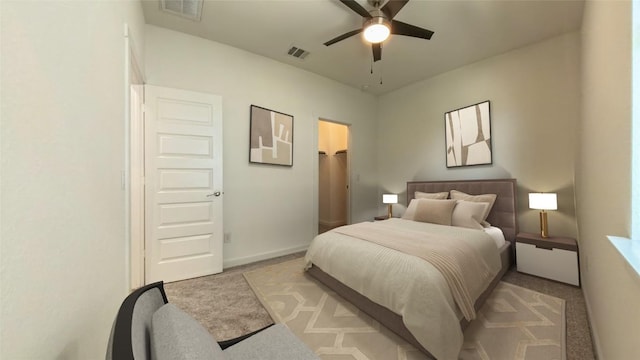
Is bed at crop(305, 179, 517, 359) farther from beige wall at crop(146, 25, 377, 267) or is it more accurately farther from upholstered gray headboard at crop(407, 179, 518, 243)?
beige wall at crop(146, 25, 377, 267)

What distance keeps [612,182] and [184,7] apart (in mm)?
3537

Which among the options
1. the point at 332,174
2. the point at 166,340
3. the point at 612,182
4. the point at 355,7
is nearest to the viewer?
the point at 166,340

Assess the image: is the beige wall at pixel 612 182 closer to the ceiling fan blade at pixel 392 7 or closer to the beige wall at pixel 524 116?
the ceiling fan blade at pixel 392 7

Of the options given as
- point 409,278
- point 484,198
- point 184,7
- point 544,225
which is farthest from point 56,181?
point 544,225

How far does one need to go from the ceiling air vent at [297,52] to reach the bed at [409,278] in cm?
247

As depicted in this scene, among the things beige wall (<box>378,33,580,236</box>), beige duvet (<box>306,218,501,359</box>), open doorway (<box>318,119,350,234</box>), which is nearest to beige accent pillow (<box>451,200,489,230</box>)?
beige duvet (<box>306,218,501,359</box>)

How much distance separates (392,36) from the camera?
9.18 feet

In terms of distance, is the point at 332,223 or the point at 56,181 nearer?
the point at 56,181

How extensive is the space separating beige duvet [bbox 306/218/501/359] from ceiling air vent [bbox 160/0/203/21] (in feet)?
8.90

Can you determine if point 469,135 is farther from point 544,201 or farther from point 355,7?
point 355,7

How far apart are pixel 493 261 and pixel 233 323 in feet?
7.67

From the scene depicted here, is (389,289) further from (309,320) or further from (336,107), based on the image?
(336,107)

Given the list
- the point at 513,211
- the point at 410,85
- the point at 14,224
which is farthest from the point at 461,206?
the point at 14,224

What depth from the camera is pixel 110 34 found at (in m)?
1.31
